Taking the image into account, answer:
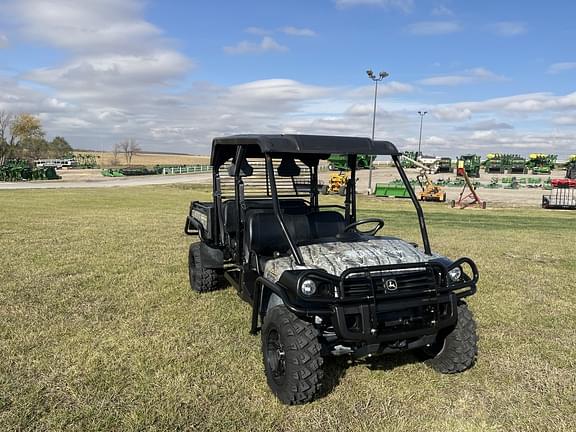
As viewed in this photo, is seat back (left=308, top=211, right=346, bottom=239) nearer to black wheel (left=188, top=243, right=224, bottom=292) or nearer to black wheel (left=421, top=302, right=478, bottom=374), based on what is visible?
black wheel (left=421, top=302, right=478, bottom=374)

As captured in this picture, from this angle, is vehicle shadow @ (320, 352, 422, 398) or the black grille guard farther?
vehicle shadow @ (320, 352, 422, 398)

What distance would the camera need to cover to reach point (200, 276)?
5.82m

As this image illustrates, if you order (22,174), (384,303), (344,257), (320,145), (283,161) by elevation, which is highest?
(320,145)

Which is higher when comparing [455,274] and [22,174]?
[455,274]

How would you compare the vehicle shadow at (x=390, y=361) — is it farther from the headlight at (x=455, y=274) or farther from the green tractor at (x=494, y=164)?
the green tractor at (x=494, y=164)

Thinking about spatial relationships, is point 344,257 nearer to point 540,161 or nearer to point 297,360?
point 297,360

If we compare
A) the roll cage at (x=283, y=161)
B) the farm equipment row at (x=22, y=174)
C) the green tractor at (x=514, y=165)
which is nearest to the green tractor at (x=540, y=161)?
the green tractor at (x=514, y=165)

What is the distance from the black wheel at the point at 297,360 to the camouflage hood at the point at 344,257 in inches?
15.1

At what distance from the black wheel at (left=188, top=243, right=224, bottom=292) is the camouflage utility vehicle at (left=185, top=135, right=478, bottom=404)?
3.34ft

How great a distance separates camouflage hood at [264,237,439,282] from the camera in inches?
136

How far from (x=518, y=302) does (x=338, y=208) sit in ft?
8.38

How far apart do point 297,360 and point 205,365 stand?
1.10 m

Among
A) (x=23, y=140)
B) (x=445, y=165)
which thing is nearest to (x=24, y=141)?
(x=23, y=140)

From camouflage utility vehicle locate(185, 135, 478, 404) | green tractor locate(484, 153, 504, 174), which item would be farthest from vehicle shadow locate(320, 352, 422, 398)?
green tractor locate(484, 153, 504, 174)
